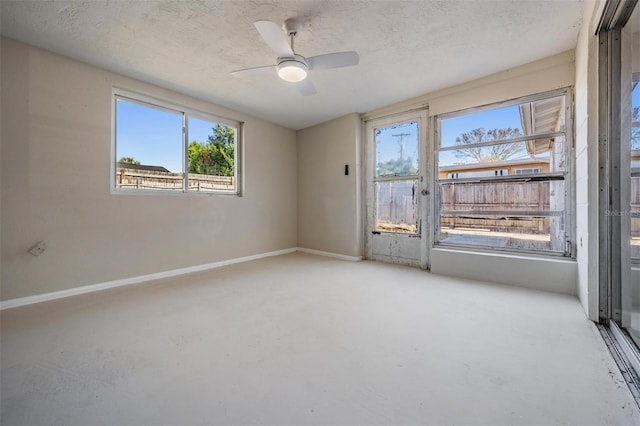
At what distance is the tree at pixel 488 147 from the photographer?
327cm

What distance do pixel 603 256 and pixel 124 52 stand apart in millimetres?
4747

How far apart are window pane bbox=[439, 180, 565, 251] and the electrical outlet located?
185 inches

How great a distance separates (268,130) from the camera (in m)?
5.02

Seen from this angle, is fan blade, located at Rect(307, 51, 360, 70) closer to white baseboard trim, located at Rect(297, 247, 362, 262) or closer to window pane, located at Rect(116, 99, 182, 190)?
window pane, located at Rect(116, 99, 182, 190)

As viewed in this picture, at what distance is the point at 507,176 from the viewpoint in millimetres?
3279

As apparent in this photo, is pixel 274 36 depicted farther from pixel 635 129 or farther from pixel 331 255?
pixel 331 255

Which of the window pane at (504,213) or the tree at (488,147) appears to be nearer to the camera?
→ the window pane at (504,213)

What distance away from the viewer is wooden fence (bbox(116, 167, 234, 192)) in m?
3.33

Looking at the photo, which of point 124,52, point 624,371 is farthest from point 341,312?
point 124,52

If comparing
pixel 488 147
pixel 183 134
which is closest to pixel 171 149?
pixel 183 134

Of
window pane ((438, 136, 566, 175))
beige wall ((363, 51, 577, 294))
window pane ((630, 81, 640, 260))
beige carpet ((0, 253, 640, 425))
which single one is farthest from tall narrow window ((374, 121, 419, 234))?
window pane ((630, 81, 640, 260))

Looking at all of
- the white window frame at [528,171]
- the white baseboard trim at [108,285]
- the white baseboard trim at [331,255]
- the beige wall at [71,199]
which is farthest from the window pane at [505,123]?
the white baseboard trim at [108,285]

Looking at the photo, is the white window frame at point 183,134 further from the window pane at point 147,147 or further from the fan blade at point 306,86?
the fan blade at point 306,86

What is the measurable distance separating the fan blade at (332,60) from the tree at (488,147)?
2111 mm
